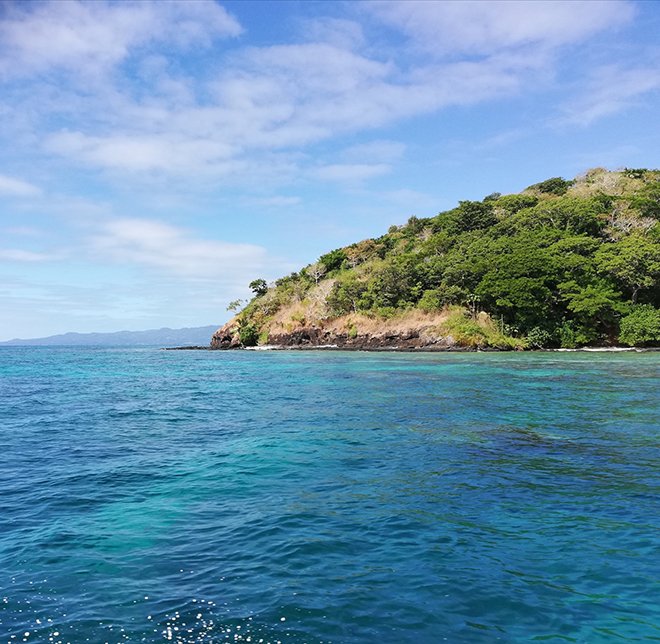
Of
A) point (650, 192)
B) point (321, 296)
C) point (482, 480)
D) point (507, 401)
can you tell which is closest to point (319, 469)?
point (482, 480)

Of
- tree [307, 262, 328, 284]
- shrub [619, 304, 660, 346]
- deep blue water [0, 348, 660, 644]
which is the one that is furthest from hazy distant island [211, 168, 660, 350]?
deep blue water [0, 348, 660, 644]

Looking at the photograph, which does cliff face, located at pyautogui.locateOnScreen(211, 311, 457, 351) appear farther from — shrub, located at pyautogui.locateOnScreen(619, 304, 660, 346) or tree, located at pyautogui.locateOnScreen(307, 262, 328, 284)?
shrub, located at pyautogui.locateOnScreen(619, 304, 660, 346)

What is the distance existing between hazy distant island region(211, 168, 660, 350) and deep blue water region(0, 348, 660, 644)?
165 ft

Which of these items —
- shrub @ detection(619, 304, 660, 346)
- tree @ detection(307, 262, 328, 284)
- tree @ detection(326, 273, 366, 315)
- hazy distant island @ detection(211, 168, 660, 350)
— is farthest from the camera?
tree @ detection(307, 262, 328, 284)

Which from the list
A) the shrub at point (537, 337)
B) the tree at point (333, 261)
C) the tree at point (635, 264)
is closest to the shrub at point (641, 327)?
the tree at point (635, 264)

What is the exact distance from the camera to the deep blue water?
5.67 meters

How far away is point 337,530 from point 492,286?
210 ft

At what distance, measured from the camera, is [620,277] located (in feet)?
211

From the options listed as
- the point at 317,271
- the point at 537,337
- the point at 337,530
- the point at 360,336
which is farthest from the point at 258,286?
the point at 337,530

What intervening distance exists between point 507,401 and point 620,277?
52.9 m

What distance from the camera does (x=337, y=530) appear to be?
8.26 m

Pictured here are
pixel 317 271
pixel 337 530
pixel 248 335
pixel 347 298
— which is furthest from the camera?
pixel 317 271

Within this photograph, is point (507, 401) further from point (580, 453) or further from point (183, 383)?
point (183, 383)

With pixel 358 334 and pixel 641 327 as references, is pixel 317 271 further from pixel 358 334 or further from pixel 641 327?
pixel 641 327
